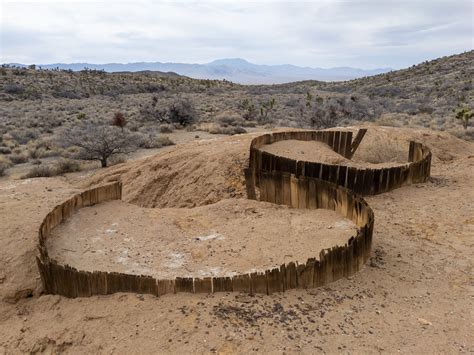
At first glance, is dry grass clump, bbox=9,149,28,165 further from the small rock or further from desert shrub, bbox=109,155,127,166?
the small rock

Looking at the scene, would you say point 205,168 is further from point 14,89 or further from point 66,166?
point 14,89

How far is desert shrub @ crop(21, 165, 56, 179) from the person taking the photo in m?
13.1

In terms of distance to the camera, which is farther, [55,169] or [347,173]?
[55,169]

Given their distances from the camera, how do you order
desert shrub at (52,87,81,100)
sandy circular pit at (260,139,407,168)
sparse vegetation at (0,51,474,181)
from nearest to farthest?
1. sandy circular pit at (260,139,407,168)
2. sparse vegetation at (0,51,474,181)
3. desert shrub at (52,87,81,100)

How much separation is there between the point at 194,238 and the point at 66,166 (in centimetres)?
931

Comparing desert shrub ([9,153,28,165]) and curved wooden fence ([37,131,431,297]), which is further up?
curved wooden fence ([37,131,431,297])

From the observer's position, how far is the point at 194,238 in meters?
6.19

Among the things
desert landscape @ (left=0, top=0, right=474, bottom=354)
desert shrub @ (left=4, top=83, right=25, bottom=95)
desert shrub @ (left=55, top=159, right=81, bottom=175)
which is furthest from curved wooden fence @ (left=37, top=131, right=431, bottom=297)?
desert shrub @ (left=4, top=83, right=25, bottom=95)

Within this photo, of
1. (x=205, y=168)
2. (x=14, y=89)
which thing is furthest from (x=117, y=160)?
(x=14, y=89)

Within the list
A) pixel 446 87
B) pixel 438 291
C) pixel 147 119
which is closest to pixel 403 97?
pixel 446 87

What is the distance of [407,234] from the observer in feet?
21.7

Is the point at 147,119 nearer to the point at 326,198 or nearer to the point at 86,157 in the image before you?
the point at 86,157

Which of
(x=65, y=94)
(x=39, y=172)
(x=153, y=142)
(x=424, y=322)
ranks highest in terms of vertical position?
(x=65, y=94)

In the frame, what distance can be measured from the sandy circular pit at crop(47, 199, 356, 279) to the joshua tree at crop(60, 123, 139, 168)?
26.1 ft
